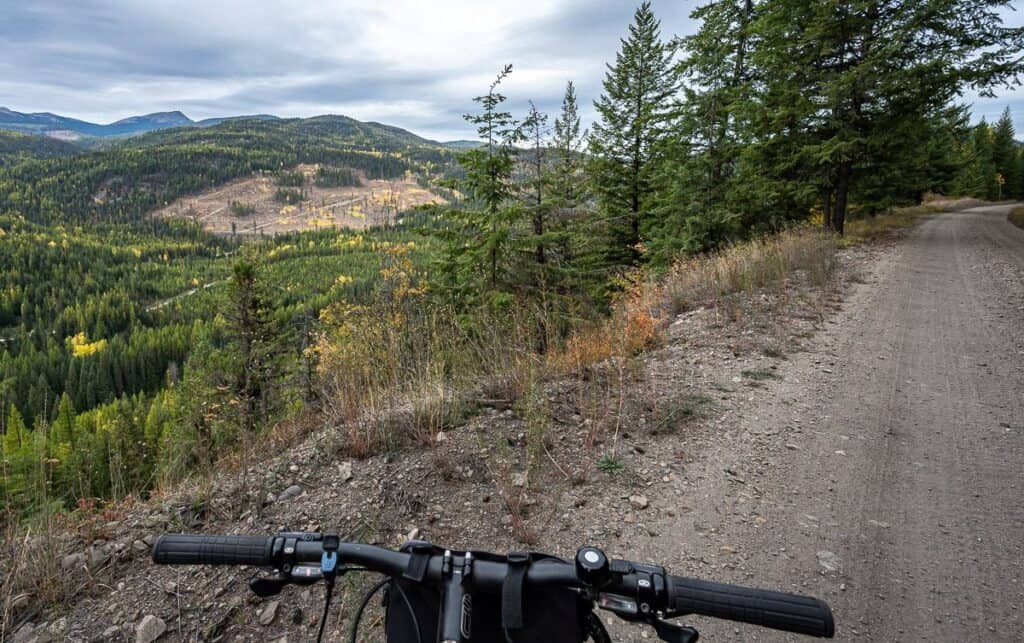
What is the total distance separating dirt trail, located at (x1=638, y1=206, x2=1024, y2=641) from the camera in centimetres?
254

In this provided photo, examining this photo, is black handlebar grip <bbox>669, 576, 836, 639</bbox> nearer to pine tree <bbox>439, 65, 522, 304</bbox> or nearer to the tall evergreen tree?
pine tree <bbox>439, 65, 522, 304</bbox>

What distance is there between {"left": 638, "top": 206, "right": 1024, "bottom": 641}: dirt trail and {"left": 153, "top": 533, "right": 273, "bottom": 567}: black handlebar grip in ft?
7.46

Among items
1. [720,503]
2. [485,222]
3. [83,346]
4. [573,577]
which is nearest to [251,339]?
[485,222]

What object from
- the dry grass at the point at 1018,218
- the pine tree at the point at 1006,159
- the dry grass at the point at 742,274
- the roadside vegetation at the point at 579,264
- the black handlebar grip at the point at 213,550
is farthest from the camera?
the pine tree at the point at 1006,159

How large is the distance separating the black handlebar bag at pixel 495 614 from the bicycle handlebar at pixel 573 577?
0.05 meters

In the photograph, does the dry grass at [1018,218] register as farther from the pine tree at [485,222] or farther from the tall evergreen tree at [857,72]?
the pine tree at [485,222]

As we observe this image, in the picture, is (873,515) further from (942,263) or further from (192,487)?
(942,263)

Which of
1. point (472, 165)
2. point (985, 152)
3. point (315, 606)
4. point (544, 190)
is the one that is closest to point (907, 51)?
point (544, 190)

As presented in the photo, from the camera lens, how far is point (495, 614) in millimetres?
1395

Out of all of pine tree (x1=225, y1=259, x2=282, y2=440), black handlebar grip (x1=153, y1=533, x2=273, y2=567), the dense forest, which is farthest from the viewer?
pine tree (x1=225, y1=259, x2=282, y2=440)

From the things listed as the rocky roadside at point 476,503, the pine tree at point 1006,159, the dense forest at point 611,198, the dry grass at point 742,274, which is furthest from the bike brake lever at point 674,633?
the pine tree at point 1006,159

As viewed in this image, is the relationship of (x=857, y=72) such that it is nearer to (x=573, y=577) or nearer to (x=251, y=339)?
(x=573, y=577)

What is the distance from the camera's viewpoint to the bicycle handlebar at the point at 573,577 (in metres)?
1.25

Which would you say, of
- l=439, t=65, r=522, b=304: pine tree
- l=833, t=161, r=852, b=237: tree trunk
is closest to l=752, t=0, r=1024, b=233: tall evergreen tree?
l=833, t=161, r=852, b=237: tree trunk
